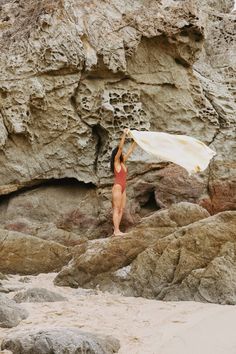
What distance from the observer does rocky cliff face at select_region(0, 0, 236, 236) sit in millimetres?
11977

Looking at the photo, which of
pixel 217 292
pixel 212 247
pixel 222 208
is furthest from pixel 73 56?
pixel 217 292

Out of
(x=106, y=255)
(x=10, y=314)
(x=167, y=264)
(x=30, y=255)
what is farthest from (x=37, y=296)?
(x=30, y=255)

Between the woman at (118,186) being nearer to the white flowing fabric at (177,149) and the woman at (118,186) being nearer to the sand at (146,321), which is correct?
the white flowing fabric at (177,149)

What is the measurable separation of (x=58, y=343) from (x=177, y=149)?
5.95 m

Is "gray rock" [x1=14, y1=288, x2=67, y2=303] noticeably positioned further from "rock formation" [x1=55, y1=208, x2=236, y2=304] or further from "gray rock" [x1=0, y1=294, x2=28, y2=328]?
"rock formation" [x1=55, y1=208, x2=236, y2=304]

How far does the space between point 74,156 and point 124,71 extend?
7.65ft

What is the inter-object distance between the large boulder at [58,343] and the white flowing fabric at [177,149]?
518 cm

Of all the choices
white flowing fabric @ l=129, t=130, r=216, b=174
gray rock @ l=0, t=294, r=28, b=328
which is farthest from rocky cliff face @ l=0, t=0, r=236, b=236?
gray rock @ l=0, t=294, r=28, b=328

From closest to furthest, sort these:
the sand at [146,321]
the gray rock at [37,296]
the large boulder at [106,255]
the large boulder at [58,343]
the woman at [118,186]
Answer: the large boulder at [58,343] → the sand at [146,321] → the gray rock at [37,296] → the large boulder at [106,255] → the woman at [118,186]

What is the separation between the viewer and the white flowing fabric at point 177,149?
9.52m

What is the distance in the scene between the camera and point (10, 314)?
550cm

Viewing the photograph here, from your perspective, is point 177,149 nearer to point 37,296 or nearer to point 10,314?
point 37,296

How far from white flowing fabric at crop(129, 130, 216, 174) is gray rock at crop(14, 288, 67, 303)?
3868 millimetres

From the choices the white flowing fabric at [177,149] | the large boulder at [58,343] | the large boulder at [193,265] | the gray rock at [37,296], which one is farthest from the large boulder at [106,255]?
the large boulder at [58,343]
